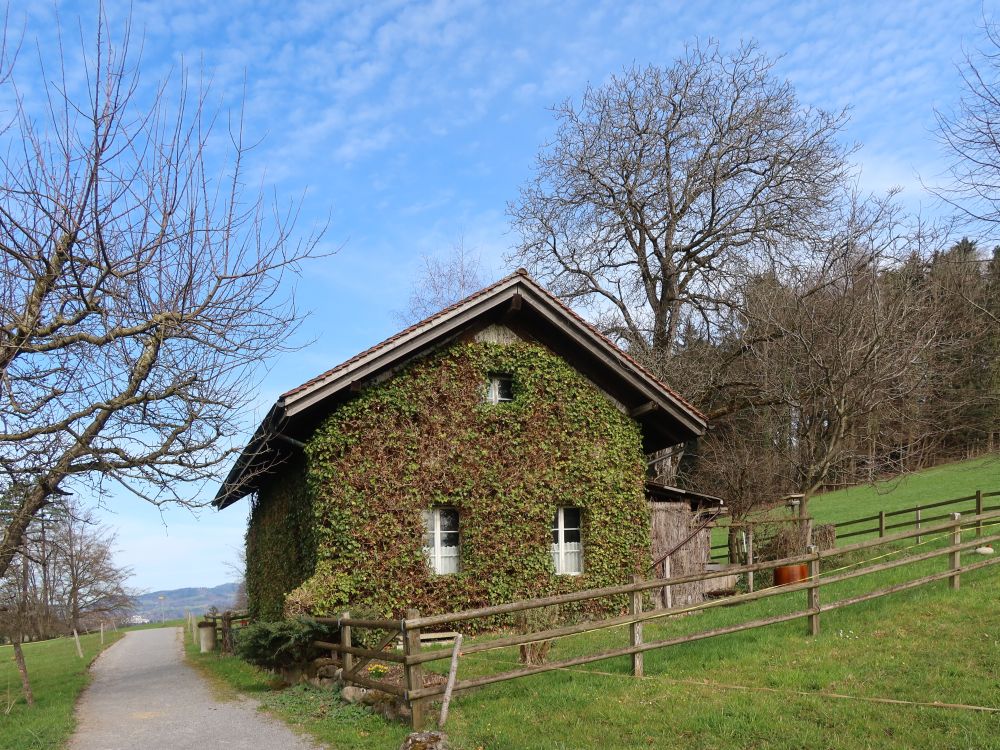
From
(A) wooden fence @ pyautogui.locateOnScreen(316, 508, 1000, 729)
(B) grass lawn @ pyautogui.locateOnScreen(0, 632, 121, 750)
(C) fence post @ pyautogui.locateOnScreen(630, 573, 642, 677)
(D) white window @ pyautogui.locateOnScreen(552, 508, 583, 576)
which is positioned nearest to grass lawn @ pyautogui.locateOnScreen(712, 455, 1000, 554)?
Answer: (D) white window @ pyautogui.locateOnScreen(552, 508, 583, 576)

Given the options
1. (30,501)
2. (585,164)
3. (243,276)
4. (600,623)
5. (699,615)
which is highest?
(585,164)

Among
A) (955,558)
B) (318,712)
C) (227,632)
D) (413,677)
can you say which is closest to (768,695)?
(413,677)

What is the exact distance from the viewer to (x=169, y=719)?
11.7 meters

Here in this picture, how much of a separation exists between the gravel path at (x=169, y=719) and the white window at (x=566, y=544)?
690 cm

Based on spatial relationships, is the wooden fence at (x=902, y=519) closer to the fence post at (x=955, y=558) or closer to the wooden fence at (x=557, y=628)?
the fence post at (x=955, y=558)

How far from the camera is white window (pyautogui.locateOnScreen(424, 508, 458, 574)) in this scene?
1596 centimetres

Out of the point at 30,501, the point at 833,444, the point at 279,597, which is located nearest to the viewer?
the point at 30,501

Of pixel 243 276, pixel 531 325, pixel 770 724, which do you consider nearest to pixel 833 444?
pixel 531 325

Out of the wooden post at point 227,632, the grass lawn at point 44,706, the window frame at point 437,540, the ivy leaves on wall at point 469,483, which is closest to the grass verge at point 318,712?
the ivy leaves on wall at point 469,483

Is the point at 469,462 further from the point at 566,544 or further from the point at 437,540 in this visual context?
the point at 566,544

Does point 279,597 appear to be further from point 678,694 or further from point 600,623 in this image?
point 678,694

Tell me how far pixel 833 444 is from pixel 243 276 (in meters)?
15.8

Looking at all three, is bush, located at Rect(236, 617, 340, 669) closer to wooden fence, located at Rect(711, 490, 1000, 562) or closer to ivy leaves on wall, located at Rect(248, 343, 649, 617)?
ivy leaves on wall, located at Rect(248, 343, 649, 617)

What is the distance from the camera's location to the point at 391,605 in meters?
15.1
